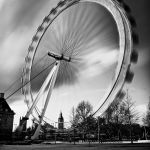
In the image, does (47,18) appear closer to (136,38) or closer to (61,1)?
(61,1)

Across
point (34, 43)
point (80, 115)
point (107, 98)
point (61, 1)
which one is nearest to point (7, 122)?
point (80, 115)

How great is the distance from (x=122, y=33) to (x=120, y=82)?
123 inches

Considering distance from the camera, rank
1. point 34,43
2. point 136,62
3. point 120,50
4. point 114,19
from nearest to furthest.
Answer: point 136,62 < point 120,50 < point 114,19 < point 34,43

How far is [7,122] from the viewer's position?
120ft

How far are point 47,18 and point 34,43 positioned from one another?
9.64ft

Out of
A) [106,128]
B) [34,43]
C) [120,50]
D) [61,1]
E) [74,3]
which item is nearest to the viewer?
[120,50]

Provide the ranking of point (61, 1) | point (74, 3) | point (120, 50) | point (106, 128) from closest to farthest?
point (120, 50)
point (74, 3)
point (61, 1)
point (106, 128)

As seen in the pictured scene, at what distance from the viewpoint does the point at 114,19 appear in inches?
498

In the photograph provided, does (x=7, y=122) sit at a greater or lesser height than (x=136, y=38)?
lesser

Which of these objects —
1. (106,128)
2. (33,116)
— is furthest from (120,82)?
(106,128)

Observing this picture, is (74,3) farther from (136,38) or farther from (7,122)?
(7,122)

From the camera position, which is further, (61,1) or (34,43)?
(34,43)

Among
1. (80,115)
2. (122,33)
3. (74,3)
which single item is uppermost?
(74,3)

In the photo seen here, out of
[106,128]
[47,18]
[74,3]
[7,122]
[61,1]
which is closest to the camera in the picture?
[74,3]
